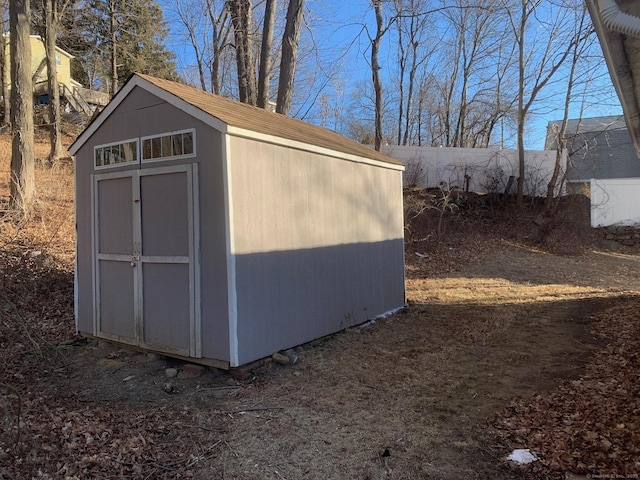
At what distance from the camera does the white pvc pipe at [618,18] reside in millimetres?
2430

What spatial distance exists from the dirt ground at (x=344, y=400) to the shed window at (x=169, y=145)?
207 cm

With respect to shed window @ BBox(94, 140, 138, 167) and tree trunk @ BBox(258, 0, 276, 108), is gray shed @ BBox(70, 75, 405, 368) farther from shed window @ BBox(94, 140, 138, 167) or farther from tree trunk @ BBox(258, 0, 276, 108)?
tree trunk @ BBox(258, 0, 276, 108)

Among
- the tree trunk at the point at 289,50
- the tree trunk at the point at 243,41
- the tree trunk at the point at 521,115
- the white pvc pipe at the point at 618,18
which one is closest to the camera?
the white pvc pipe at the point at 618,18

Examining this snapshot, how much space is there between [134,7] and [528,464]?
2258cm

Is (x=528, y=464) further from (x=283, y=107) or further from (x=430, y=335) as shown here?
(x=283, y=107)

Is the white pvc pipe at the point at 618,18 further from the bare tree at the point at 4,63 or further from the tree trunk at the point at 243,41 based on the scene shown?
the bare tree at the point at 4,63

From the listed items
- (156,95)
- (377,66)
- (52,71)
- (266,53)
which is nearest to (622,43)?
(156,95)

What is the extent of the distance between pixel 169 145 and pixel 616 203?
18748 mm

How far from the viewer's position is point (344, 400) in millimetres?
4125

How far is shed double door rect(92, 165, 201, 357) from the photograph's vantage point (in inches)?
184

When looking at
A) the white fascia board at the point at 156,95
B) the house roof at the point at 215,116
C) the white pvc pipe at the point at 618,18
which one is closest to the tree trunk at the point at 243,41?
the house roof at the point at 215,116

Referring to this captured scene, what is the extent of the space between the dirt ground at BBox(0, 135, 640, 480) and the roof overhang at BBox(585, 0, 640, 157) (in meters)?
2.49

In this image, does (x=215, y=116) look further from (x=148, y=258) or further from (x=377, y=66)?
(x=377, y=66)

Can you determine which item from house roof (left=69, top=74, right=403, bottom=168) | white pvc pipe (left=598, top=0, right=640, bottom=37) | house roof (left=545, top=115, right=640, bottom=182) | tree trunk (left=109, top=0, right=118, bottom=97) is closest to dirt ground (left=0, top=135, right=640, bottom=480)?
house roof (left=69, top=74, right=403, bottom=168)
